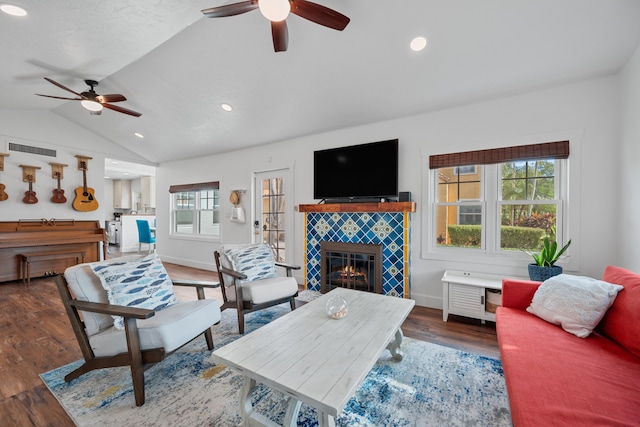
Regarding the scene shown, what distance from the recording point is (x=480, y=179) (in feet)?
10.4

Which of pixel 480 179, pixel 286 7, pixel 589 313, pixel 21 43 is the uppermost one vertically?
pixel 21 43

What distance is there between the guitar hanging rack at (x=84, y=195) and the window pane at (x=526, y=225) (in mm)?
7369

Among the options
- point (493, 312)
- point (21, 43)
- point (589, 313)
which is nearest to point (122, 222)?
point (21, 43)

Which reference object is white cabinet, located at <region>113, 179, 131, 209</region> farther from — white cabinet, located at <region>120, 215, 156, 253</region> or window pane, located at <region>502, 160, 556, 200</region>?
window pane, located at <region>502, 160, 556, 200</region>

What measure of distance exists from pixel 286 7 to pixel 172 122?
12.1 ft

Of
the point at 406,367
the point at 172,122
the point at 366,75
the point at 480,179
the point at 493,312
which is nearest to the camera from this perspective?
the point at 406,367

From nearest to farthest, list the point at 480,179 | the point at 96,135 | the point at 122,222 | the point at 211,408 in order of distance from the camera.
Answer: the point at 211,408 < the point at 480,179 < the point at 96,135 < the point at 122,222

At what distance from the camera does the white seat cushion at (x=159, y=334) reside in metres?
1.69

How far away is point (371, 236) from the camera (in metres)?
3.52

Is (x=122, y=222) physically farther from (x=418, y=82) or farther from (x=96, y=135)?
(x=418, y=82)

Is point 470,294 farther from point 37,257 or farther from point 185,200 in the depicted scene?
point 37,257

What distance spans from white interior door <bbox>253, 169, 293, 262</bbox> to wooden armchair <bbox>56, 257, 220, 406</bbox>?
281cm

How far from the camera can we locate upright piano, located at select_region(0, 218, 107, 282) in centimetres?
Result: 441

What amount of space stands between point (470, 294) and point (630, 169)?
5.60ft
